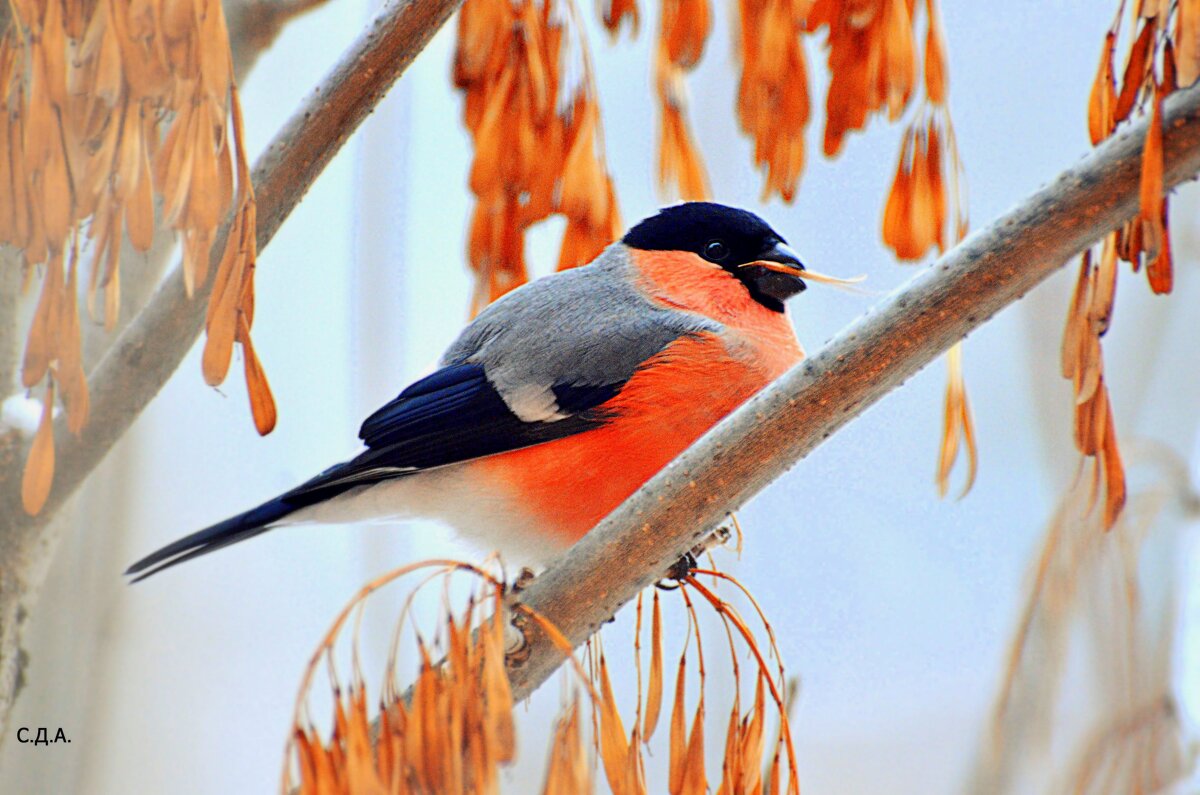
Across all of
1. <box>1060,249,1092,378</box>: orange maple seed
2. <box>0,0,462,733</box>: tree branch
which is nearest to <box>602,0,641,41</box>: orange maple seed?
<box>0,0,462,733</box>: tree branch

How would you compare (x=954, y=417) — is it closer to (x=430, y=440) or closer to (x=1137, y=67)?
(x=1137, y=67)

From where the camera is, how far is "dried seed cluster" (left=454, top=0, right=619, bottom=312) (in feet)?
2.77

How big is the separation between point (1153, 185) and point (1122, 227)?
0.19ft

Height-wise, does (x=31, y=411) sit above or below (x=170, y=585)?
below

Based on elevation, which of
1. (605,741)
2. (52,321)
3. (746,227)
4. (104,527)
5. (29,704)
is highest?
(746,227)

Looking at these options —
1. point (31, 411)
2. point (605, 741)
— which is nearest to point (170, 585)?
point (31, 411)

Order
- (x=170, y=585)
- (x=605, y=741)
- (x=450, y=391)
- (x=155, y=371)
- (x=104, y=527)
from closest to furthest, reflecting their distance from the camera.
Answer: (x=605, y=741)
(x=155, y=371)
(x=450, y=391)
(x=104, y=527)
(x=170, y=585)

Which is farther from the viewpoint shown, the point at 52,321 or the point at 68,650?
the point at 68,650

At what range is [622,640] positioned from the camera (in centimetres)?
153

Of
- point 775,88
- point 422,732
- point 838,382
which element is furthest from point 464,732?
point 775,88

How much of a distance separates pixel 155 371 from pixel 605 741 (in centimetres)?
40

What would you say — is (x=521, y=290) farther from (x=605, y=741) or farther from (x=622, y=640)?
(x=622, y=640)

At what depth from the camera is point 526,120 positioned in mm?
853

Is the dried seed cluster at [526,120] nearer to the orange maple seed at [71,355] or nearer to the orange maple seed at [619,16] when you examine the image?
the orange maple seed at [619,16]
